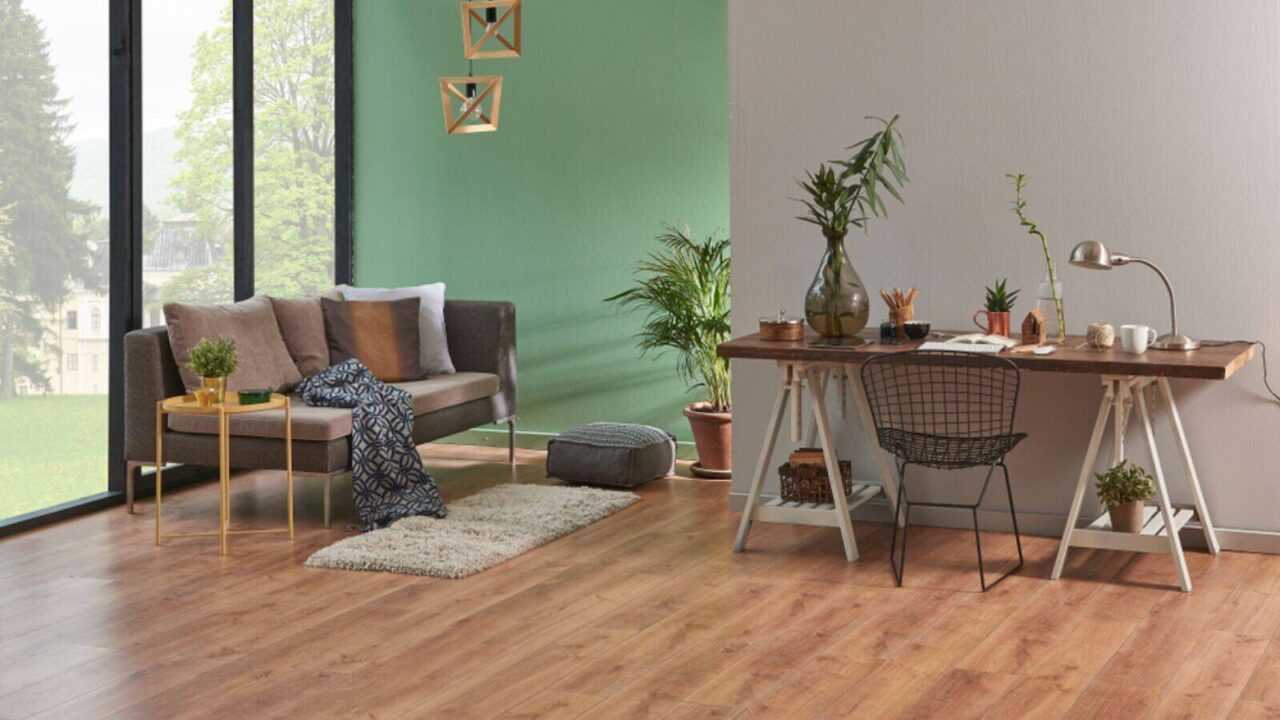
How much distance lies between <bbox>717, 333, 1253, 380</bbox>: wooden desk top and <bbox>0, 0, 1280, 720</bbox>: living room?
20 millimetres

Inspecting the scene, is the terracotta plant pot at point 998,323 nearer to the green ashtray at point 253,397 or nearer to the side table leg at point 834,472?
the side table leg at point 834,472

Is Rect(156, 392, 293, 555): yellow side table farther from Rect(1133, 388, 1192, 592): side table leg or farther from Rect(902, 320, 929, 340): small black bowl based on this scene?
Rect(1133, 388, 1192, 592): side table leg

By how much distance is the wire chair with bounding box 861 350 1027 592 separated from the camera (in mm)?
4727

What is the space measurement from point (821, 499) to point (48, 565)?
2.75 metres

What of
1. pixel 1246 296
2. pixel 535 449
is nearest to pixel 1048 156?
pixel 1246 296

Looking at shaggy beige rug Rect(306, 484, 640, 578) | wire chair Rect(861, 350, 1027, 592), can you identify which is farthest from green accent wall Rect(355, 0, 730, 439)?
wire chair Rect(861, 350, 1027, 592)

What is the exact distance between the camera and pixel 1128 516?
4910mm

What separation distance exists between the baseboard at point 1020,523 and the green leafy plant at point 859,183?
112 cm

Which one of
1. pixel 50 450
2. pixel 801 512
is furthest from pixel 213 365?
pixel 801 512

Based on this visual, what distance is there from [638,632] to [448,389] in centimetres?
253

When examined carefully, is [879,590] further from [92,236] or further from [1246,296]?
[92,236]

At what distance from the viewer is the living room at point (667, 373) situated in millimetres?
4113

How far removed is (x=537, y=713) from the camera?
3.58 meters

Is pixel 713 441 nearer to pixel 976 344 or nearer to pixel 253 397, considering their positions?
pixel 976 344
